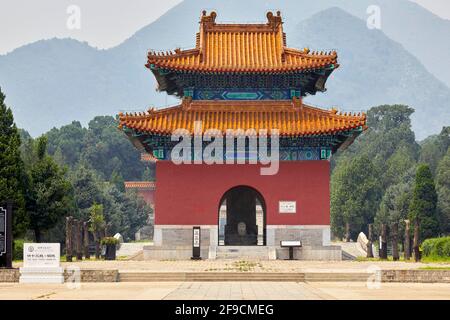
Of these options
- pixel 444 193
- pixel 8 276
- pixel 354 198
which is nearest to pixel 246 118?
pixel 8 276

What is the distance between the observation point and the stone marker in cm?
2802

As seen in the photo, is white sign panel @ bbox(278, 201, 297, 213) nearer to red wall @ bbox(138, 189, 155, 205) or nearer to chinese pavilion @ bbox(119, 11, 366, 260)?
chinese pavilion @ bbox(119, 11, 366, 260)

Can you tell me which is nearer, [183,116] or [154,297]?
[154,297]

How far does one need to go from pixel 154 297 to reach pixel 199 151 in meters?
20.1

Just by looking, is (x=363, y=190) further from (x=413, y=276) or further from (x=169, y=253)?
(x=413, y=276)

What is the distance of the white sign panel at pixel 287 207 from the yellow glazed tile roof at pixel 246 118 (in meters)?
3.54

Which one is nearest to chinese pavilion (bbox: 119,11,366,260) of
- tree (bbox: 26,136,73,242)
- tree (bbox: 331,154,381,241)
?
tree (bbox: 26,136,73,242)

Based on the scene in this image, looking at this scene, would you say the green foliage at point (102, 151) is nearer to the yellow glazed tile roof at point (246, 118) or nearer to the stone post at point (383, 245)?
the yellow glazed tile roof at point (246, 118)

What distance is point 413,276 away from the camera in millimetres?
27984

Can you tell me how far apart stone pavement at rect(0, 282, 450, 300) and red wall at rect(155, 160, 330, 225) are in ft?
43.1

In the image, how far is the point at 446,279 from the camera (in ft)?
92.4

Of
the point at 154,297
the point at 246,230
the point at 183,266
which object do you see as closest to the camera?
the point at 154,297
